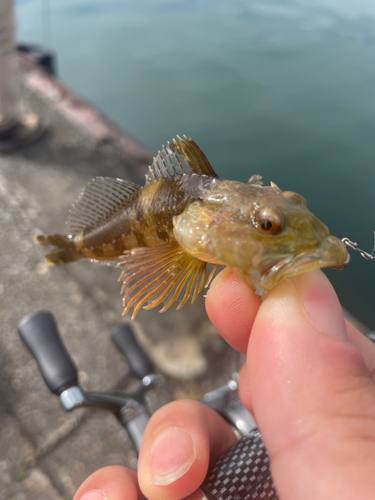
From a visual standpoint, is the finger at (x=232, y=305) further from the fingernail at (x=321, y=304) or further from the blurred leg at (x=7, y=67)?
the blurred leg at (x=7, y=67)

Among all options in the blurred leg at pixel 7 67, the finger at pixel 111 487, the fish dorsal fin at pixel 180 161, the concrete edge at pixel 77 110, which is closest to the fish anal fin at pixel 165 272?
the fish dorsal fin at pixel 180 161

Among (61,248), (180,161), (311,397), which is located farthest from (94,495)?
(180,161)

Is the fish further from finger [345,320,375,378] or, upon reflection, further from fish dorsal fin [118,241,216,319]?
finger [345,320,375,378]

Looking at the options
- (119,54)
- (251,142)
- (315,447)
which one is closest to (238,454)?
(315,447)

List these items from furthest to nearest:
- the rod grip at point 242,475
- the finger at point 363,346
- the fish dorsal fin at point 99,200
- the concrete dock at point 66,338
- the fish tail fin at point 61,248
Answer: the concrete dock at point 66,338, the fish tail fin at point 61,248, the fish dorsal fin at point 99,200, the finger at point 363,346, the rod grip at point 242,475

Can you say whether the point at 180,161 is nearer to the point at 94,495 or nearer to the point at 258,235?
the point at 258,235

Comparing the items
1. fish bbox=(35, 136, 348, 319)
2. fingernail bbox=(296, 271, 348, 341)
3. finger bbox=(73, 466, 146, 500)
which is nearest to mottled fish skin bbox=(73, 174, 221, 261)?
fish bbox=(35, 136, 348, 319)

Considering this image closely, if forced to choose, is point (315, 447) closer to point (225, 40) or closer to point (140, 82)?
point (140, 82)
